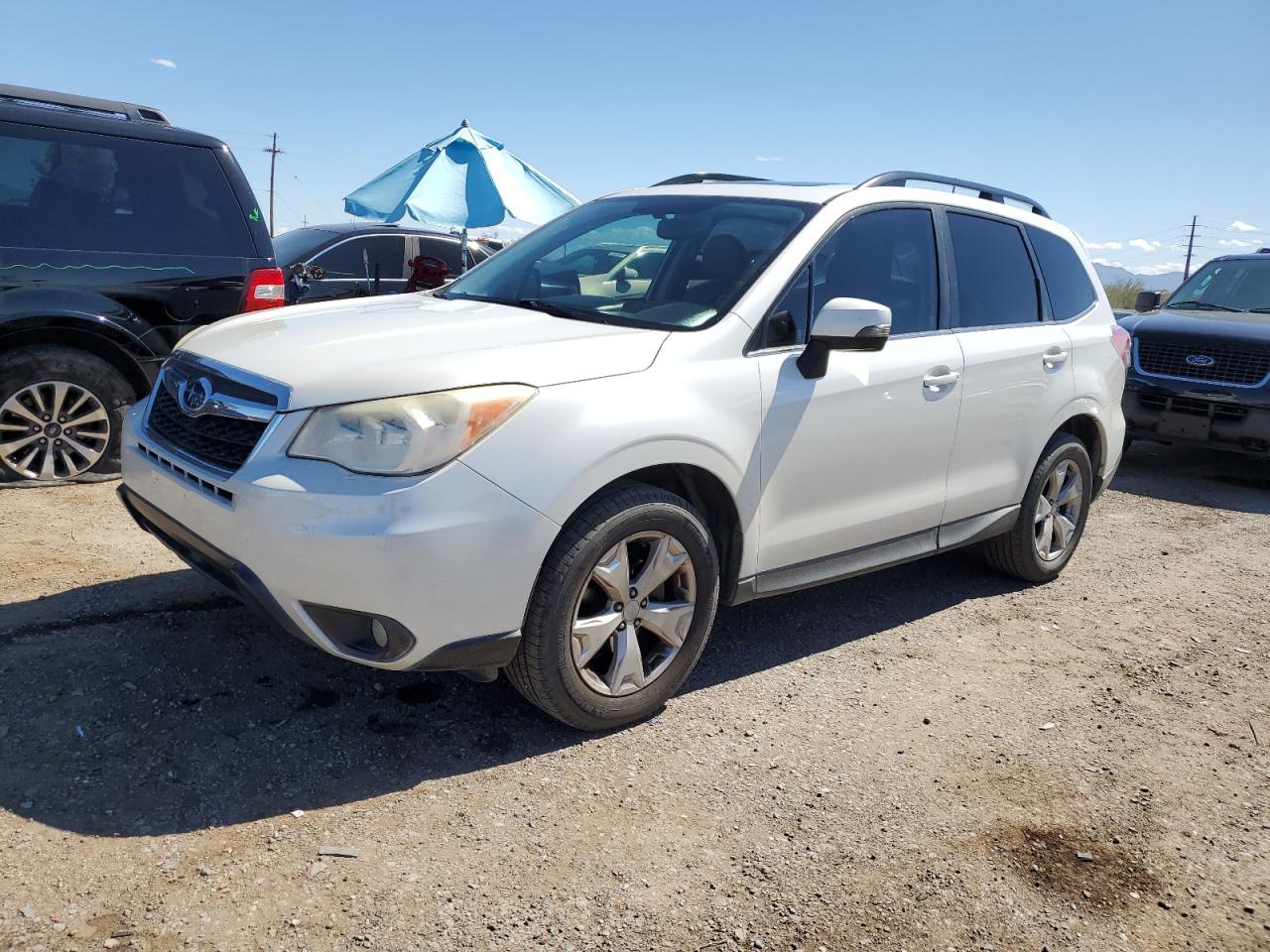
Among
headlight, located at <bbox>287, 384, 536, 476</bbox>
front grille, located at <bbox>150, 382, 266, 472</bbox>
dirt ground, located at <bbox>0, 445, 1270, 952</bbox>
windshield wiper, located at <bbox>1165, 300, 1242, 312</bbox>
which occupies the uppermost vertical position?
windshield wiper, located at <bbox>1165, 300, 1242, 312</bbox>

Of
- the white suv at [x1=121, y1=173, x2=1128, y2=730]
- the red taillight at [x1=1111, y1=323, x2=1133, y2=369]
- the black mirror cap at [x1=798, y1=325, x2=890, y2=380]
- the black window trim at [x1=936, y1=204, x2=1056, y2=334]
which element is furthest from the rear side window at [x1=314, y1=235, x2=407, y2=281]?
the black mirror cap at [x1=798, y1=325, x2=890, y2=380]

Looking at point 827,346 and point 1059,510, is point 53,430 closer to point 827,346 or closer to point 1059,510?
point 827,346

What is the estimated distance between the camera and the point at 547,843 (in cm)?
280

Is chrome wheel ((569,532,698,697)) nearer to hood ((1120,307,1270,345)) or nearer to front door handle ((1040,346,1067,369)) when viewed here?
front door handle ((1040,346,1067,369))

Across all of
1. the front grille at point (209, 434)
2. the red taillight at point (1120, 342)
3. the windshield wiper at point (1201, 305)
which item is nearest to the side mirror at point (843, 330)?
the front grille at point (209, 434)

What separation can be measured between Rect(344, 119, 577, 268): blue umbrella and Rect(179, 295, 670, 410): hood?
1045 centimetres

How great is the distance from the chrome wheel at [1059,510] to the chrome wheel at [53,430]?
4.96m

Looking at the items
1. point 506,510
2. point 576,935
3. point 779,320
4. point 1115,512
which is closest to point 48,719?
point 506,510

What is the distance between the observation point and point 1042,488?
16.2 ft

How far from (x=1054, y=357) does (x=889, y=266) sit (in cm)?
119

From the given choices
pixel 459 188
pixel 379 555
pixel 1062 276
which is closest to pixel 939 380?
pixel 1062 276

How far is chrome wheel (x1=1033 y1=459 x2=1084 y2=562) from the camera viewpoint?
5.08 m

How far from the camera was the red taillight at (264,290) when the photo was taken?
5945 millimetres

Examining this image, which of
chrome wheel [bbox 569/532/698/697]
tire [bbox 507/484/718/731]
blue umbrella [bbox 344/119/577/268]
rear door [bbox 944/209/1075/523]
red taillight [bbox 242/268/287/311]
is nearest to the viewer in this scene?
tire [bbox 507/484/718/731]
